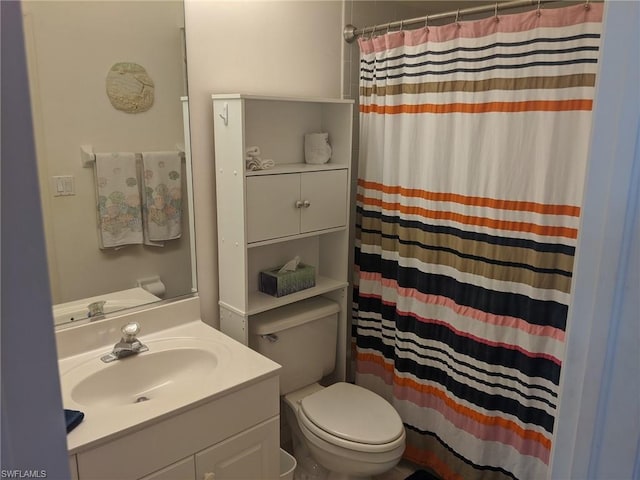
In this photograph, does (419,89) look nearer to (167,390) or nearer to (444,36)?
(444,36)

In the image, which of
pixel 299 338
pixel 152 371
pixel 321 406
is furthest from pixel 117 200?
pixel 321 406

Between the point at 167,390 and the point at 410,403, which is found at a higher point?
the point at 167,390

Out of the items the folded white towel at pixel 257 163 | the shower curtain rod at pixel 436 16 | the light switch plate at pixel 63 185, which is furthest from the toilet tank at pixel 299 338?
the shower curtain rod at pixel 436 16

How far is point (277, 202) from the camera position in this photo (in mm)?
2041

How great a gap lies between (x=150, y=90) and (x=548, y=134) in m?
1.37

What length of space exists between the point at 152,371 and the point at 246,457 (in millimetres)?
430

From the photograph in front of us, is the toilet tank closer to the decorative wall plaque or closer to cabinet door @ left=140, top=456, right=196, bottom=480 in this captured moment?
cabinet door @ left=140, top=456, right=196, bottom=480

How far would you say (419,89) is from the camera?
209 cm

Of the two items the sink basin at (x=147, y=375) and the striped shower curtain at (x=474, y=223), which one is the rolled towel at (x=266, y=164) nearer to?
the striped shower curtain at (x=474, y=223)

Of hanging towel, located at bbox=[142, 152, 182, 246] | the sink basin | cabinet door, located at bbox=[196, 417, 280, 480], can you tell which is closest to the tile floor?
cabinet door, located at bbox=[196, 417, 280, 480]

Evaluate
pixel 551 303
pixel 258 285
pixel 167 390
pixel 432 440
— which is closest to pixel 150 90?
pixel 258 285

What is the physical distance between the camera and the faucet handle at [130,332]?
5.66 feet

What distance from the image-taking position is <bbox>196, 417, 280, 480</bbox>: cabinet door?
1.59 meters

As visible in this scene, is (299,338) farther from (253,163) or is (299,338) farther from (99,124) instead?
(99,124)
